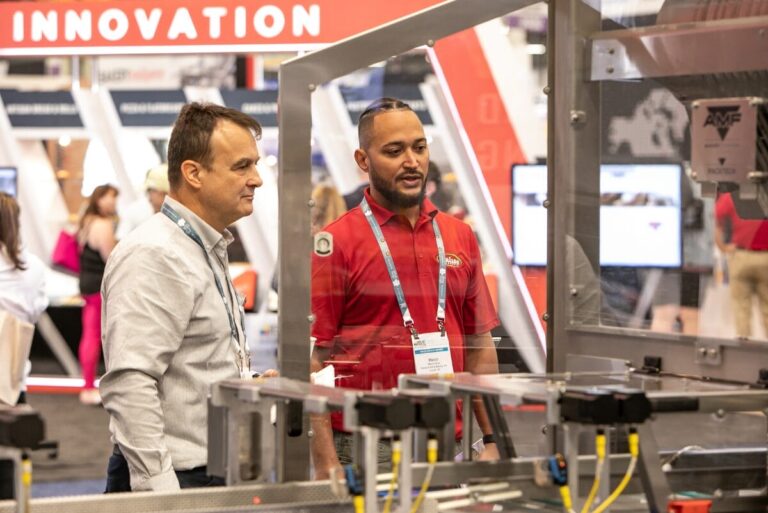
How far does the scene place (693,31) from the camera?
3369 mm

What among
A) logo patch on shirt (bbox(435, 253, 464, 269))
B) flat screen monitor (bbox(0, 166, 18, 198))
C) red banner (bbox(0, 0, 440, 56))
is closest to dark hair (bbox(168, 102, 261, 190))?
logo patch on shirt (bbox(435, 253, 464, 269))

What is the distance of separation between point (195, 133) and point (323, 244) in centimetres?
44

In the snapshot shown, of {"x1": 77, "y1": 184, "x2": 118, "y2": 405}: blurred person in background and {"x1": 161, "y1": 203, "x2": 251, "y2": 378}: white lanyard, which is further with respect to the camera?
{"x1": 77, "y1": 184, "x2": 118, "y2": 405}: blurred person in background

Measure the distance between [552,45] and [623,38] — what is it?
0.22m

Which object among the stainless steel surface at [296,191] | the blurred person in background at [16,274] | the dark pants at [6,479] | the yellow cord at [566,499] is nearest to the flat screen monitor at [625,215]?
the stainless steel surface at [296,191]

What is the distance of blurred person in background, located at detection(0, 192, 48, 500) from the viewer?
6.70m

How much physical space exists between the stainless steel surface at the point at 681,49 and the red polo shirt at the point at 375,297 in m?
0.59

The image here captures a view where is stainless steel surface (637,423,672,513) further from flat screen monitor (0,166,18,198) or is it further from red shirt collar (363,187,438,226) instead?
flat screen monitor (0,166,18,198)

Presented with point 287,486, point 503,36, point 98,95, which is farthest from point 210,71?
point 287,486

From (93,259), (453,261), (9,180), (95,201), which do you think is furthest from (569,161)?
(9,180)

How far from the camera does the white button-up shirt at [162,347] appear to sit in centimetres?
312

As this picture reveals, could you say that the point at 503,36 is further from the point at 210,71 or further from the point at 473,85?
the point at 210,71

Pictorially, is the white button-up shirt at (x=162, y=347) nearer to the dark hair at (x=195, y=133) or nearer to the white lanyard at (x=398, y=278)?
the dark hair at (x=195, y=133)

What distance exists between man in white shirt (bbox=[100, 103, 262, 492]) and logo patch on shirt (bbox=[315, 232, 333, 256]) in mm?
231
